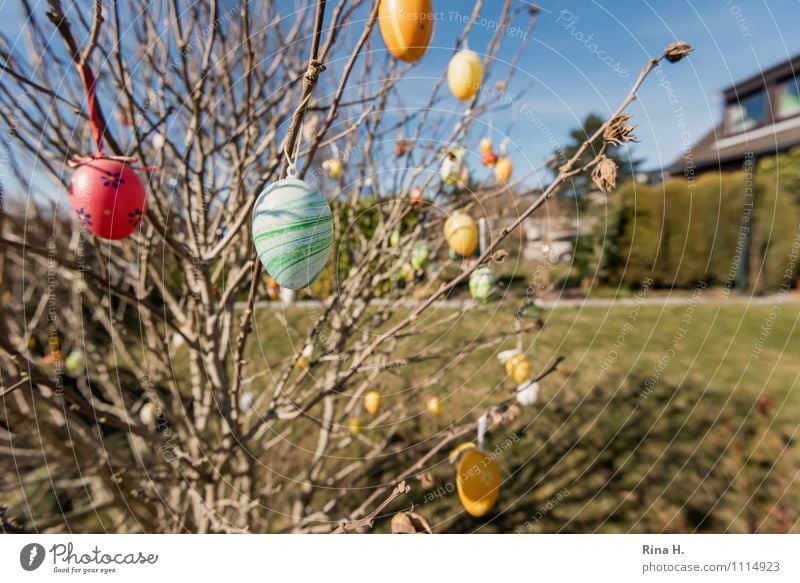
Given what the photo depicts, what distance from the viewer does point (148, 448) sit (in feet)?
4.33

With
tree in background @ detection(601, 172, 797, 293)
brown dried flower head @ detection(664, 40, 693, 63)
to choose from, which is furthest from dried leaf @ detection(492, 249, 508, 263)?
tree in background @ detection(601, 172, 797, 293)

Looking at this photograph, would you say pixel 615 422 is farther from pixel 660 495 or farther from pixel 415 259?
pixel 415 259

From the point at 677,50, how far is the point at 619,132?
0.33 ft

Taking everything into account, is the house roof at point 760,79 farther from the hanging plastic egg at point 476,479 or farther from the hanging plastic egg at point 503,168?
the hanging plastic egg at point 476,479

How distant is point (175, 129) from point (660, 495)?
6.69 ft

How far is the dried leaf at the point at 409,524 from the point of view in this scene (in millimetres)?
507

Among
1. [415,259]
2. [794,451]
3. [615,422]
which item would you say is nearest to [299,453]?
[415,259]

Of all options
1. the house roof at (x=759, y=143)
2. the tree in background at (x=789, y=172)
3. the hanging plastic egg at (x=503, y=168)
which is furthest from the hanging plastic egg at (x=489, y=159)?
the tree in background at (x=789, y=172)

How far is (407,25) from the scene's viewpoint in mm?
640

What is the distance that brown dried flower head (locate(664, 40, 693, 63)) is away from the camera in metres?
0.42

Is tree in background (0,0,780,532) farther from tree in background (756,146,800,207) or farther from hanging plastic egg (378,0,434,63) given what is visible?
tree in background (756,146,800,207)

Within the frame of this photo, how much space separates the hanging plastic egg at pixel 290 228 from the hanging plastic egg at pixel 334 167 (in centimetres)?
61

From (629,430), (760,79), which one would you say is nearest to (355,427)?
(629,430)

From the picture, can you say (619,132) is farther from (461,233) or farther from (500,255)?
(461,233)
